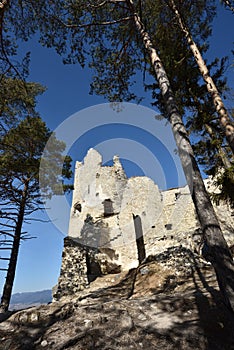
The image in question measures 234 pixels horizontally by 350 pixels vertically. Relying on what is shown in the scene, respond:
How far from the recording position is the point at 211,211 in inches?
139

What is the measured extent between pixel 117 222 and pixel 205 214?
12.6 metres

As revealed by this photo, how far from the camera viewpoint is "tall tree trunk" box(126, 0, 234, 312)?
285cm

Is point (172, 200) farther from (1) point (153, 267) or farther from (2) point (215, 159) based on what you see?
(1) point (153, 267)

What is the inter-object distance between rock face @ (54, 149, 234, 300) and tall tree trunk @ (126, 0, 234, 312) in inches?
202

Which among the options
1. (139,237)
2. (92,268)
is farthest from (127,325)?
(139,237)

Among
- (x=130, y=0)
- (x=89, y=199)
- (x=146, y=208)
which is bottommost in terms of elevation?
(x=146, y=208)

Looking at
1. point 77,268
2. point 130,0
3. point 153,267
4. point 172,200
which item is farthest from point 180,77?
point 172,200

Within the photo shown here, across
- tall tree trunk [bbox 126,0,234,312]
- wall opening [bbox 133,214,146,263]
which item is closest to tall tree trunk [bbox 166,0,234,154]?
tall tree trunk [bbox 126,0,234,312]

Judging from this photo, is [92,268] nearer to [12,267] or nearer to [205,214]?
[12,267]

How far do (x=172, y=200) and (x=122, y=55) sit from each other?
533 inches

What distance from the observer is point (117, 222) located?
1561 cm

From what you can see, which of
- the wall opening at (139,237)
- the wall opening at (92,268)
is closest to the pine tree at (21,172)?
the wall opening at (92,268)

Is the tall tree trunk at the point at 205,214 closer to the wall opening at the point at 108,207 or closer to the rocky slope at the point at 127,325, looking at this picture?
the rocky slope at the point at 127,325

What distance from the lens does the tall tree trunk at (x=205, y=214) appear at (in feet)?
9.35
